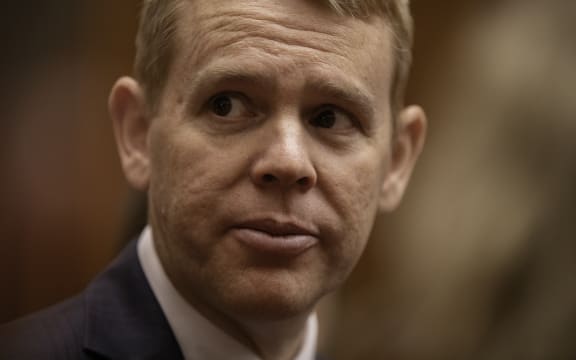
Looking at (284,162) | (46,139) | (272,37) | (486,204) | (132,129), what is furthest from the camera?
(486,204)

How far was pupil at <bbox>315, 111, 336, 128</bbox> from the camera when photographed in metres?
1.88

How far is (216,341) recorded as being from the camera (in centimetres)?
193

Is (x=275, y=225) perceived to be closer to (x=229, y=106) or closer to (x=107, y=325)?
(x=229, y=106)

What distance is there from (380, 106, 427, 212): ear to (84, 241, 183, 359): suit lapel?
0.74m

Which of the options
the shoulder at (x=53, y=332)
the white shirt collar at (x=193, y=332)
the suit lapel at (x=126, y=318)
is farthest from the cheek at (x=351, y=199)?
the shoulder at (x=53, y=332)

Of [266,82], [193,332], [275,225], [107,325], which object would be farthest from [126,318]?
[266,82]

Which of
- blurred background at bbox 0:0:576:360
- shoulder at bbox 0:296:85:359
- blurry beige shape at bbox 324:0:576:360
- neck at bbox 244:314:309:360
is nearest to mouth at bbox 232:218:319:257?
neck at bbox 244:314:309:360

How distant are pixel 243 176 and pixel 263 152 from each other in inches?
2.9

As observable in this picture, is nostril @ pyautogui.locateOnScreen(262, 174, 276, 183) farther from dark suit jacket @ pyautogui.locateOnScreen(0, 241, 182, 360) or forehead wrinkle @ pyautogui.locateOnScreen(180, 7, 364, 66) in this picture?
dark suit jacket @ pyautogui.locateOnScreen(0, 241, 182, 360)

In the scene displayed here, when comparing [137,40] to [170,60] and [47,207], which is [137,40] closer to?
[170,60]

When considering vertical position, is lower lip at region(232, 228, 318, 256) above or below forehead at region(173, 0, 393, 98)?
below

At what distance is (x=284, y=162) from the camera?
1.71 meters

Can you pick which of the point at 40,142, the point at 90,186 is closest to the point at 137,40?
the point at 90,186

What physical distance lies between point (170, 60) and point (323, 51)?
0.40 m
